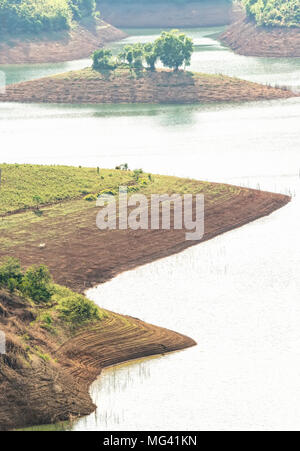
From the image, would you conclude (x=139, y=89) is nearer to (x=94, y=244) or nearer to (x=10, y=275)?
(x=94, y=244)

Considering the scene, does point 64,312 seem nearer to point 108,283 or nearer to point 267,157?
point 108,283

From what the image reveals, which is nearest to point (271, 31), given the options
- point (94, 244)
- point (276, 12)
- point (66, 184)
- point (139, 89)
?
point (276, 12)

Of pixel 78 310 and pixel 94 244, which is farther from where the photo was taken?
pixel 94 244

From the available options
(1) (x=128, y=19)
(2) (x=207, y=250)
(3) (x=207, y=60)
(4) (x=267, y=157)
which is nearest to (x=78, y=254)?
(2) (x=207, y=250)

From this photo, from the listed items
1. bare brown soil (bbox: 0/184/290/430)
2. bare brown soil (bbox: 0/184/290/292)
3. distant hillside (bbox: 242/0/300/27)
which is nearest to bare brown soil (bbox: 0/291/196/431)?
bare brown soil (bbox: 0/184/290/430)

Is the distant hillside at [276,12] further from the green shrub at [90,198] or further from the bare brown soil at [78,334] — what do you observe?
the bare brown soil at [78,334]
